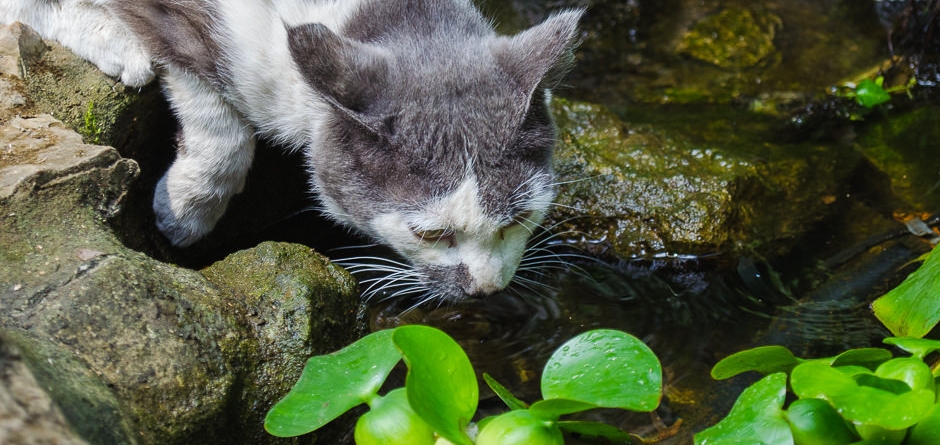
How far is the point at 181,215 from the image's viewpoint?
297 centimetres

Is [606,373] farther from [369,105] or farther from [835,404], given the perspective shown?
[369,105]

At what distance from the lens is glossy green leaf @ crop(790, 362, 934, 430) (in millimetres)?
1741

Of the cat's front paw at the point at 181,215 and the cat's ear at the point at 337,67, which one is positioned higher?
the cat's ear at the point at 337,67

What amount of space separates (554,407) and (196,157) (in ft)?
5.45

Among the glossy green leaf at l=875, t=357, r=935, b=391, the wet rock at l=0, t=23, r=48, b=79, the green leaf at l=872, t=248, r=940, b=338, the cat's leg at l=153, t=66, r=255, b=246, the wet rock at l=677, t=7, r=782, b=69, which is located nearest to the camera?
the glossy green leaf at l=875, t=357, r=935, b=391

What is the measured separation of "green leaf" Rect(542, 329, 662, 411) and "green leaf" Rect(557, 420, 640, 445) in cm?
16

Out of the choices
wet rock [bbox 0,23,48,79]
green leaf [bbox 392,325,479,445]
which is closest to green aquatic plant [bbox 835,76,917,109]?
green leaf [bbox 392,325,479,445]

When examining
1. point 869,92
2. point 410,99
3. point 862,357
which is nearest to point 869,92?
point 869,92

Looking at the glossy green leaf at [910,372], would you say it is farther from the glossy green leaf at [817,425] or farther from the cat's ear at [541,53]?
the cat's ear at [541,53]

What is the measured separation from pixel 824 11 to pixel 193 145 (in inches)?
170

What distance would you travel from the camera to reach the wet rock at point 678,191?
11.3 ft

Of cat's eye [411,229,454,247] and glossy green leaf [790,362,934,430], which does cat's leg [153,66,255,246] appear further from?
glossy green leaf [790,362,934,430]

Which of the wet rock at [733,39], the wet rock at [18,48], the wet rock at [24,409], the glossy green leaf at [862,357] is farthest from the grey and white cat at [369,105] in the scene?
the wet rock at [733,39]

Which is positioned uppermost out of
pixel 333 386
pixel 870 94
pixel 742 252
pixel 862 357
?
pixel 333 386
